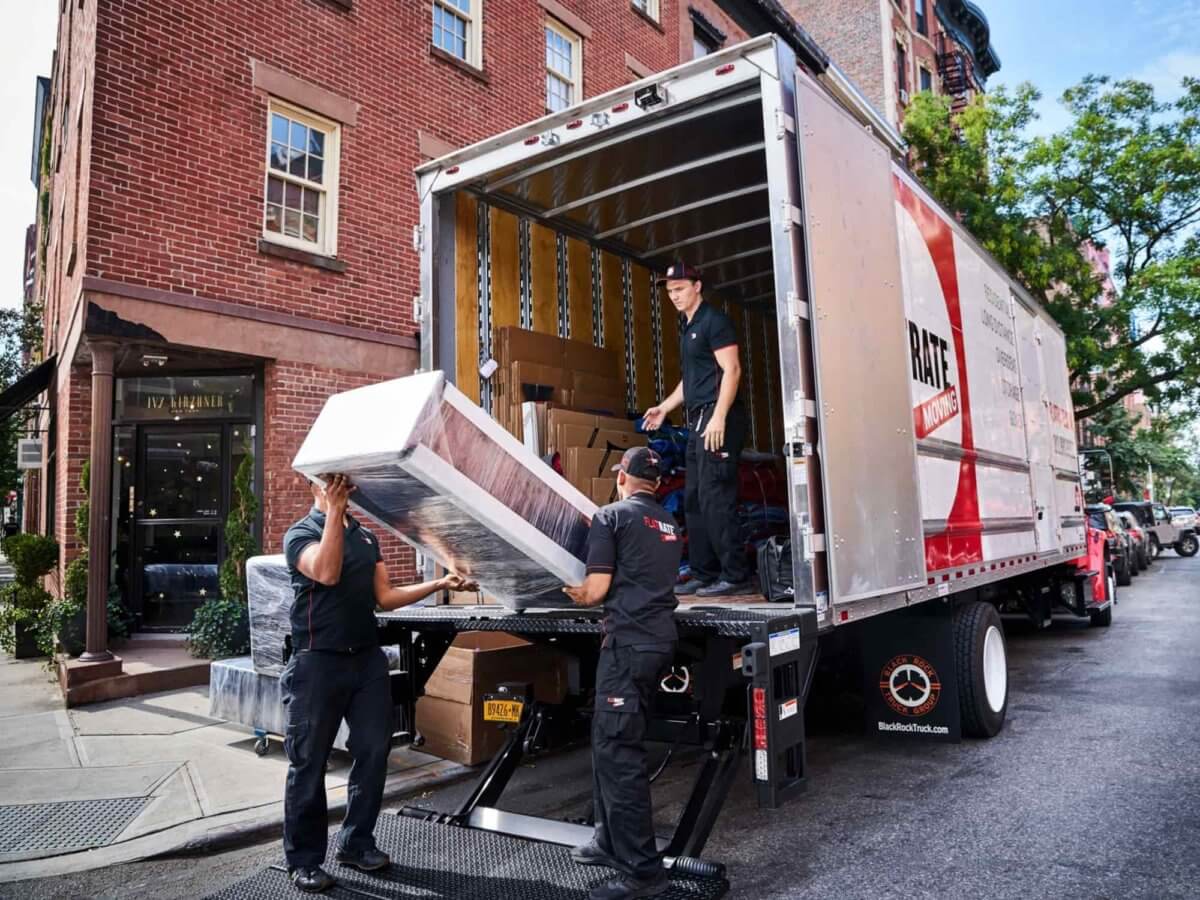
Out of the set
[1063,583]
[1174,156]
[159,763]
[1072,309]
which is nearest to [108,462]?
[159,763]

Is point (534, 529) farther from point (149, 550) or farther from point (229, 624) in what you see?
point (149, 550)

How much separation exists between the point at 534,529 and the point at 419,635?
4.97 feet

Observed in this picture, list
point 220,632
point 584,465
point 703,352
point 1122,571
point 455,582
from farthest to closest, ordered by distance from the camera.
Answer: point 1122,571
point 220,632
point 584,465
point 703,352
point 455,582

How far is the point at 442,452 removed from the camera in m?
3.43

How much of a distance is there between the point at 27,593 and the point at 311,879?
26.9ft

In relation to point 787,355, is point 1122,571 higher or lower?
lower

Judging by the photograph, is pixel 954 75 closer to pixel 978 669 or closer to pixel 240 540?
pixel 240 540

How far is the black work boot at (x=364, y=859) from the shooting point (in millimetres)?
3878

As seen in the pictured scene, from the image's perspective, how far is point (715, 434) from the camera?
4715 mm

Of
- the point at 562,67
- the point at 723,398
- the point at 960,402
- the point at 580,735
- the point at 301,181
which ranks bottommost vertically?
the point at 580,735

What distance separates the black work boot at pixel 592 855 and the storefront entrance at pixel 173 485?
296 inches

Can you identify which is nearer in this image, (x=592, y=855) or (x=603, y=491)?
(x=592, y=855)

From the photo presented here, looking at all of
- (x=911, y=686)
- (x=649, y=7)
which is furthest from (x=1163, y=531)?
(x=911, y=686)

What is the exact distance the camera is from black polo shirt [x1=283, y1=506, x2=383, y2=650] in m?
3.86
